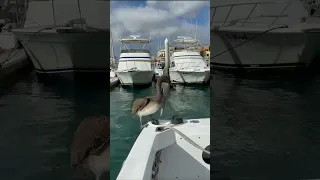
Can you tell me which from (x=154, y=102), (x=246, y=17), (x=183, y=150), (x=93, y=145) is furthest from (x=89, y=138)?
(x=183, y=150)

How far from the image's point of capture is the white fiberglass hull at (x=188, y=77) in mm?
15094

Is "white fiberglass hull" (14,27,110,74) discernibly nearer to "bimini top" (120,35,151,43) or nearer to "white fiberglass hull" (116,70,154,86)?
"white fiberglass hull" (116,70,154,86)

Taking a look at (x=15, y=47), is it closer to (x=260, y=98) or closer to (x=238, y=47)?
(x=238, y=47)

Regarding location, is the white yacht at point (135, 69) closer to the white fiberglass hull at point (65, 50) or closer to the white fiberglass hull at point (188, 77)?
the white fiberglass hull at point (188, 77)

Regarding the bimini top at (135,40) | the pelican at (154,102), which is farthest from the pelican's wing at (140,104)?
the bimini top at (135,40)

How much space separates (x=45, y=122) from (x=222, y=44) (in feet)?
2.92

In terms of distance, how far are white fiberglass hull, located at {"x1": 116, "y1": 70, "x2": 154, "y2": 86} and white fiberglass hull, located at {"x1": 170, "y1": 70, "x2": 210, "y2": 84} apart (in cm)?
142

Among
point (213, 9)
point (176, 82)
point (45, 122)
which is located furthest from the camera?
point (176, 82)

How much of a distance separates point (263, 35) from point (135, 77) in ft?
47.5

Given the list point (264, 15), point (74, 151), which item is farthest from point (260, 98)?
point (74, 151)

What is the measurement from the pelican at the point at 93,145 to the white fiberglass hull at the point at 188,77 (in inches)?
548

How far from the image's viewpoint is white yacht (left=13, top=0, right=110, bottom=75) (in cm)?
114

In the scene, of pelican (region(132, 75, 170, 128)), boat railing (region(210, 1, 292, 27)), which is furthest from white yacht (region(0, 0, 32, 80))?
pelican (region(132, 75, 170, 128))

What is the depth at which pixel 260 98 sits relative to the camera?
133 cm
